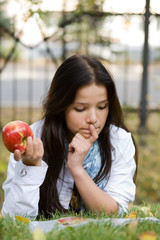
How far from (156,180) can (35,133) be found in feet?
6.58

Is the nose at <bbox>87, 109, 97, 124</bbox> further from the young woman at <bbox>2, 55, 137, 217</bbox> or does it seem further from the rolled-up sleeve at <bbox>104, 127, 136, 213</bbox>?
the rolled-up sleeve at <bbox>104, 127, 136, 213</bbox>

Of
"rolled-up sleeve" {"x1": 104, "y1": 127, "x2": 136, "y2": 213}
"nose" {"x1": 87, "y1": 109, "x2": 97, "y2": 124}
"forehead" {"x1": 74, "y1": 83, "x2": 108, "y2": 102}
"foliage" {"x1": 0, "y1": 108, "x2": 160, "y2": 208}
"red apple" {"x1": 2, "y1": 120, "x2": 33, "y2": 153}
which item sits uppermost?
"forehead" {"x1": 74, "y1": 83, "x2": 108, "y2": 102}

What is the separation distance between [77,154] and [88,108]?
24 cm

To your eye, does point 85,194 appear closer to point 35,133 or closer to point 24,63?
point 35,133

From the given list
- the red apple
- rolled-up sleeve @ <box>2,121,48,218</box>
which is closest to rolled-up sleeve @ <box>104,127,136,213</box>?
rolled-up sleeve @ <box>2,121,48,218</box>

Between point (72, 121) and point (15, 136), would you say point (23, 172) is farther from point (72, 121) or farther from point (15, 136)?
point (72, 121)

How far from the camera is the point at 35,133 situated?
97.0 inches

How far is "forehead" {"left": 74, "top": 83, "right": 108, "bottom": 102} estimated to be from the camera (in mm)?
2125

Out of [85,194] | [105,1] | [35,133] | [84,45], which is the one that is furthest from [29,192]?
[84,45]

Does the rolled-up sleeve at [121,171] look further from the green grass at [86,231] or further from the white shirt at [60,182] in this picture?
the green grass at [86,231]

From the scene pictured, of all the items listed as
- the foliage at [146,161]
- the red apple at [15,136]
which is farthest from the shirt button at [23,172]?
the foliage at [146,161]

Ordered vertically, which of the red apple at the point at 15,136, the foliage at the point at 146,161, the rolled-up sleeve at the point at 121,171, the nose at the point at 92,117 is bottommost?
the foliage at the point at 146,161

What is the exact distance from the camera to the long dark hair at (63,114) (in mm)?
2203

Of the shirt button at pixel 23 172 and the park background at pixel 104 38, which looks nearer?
the shirt button at pixel 23 172
